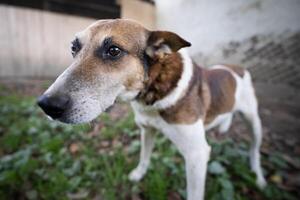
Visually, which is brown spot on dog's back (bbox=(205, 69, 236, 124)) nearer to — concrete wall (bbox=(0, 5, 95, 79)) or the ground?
the ground

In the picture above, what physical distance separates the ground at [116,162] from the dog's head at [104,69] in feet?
3.64

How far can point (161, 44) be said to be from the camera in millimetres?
1668

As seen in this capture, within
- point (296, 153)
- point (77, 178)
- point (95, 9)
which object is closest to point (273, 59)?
point (296, 153)

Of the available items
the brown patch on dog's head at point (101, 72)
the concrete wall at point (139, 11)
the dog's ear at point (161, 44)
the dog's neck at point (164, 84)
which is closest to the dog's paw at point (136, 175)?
the dog's neck at point (164, 84)

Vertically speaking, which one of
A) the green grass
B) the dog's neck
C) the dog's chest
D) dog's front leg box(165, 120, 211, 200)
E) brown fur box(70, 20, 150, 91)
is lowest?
the green grass

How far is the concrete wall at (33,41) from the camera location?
21.4 ft

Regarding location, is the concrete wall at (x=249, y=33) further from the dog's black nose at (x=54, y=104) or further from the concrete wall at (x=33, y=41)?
the dog's black nose at (x=54, y=104)

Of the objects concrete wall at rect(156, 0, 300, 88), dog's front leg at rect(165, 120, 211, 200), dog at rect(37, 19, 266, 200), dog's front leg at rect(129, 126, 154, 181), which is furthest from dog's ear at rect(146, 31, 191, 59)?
concrete wall at rect(156, 0, 300, 88)

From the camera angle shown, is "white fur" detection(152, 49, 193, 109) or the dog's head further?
"white fur" detection(152, 49, 193, 109)

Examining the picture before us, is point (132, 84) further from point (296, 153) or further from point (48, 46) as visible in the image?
point (48, 46)

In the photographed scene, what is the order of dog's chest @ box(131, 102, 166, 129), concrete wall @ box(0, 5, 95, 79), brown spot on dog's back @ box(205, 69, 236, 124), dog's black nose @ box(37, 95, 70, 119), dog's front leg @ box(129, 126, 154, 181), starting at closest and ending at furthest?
dog's black nose @ box(37, 95, 70, 119)
dog's chest @ box(131, 102, 166, 129)
brown spot on dog's back @ box(205, 69, 236, 124)
dog's front leg @ box(129, 126, 154, 181)
concrete wall @ box(0, 5, 95, 79)

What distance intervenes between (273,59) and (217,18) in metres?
1.54

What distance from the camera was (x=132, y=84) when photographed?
1.63 meters

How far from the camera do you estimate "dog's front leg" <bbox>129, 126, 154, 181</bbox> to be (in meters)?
2.43
